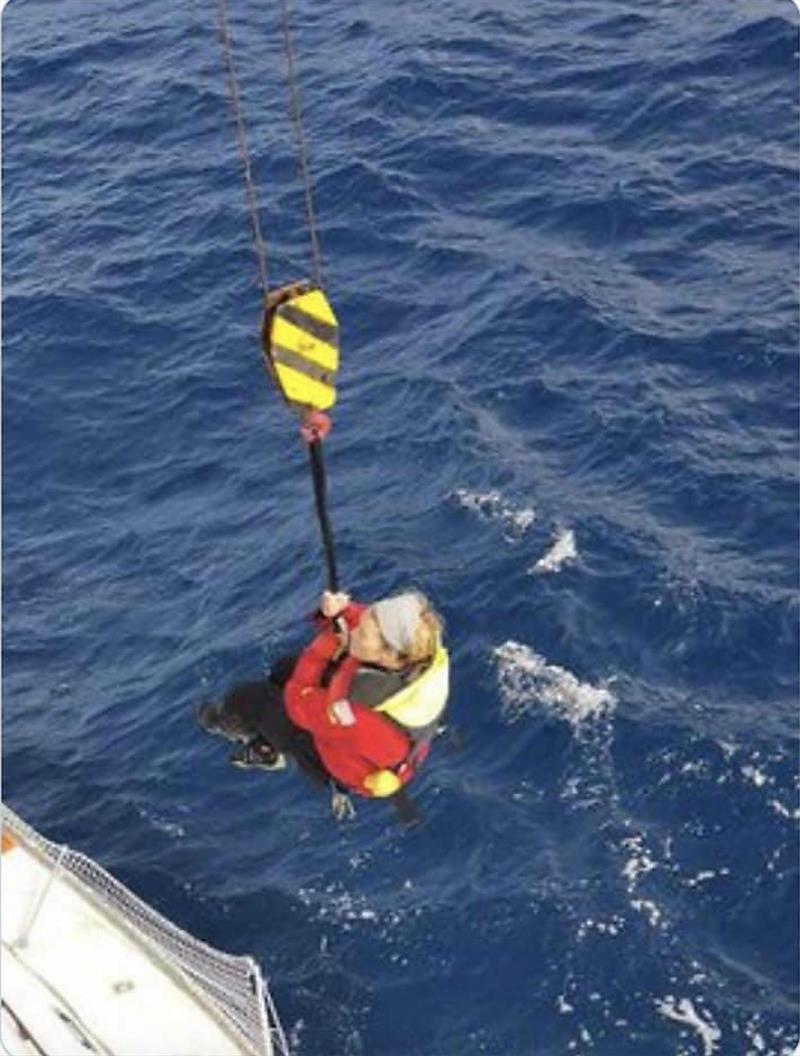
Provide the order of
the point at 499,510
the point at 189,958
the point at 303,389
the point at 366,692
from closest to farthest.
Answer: the point at 303,389 < the point at 366,692 < the point at 189,958 < the point at 499,510

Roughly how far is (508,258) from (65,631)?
11.7 metres

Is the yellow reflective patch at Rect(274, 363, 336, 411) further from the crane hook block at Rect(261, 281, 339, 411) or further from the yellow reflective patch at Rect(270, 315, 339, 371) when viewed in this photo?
the yellow reflective patch at Rect(270, 315, 339, 371)

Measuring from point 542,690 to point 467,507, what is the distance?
4.37 m

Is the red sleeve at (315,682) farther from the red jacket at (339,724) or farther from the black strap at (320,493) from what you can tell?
the black strap at (320,493)

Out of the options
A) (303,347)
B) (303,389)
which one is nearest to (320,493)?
(303,389)

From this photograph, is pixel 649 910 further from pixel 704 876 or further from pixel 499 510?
pixel 499 510

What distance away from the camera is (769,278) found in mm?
30156

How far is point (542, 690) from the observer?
23.7 metres

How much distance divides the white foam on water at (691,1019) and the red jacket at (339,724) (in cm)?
763

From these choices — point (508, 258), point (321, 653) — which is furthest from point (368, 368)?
point (321, 653)

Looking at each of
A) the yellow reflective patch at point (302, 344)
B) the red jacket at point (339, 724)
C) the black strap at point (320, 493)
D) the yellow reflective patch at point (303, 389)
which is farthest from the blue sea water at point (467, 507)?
the yellow reflective patch at point (302, 344)

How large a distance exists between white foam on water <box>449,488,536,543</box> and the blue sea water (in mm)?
103

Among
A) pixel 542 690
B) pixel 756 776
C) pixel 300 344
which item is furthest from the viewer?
pixel 542 690

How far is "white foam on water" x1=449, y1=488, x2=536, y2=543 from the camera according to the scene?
26.3 meters
